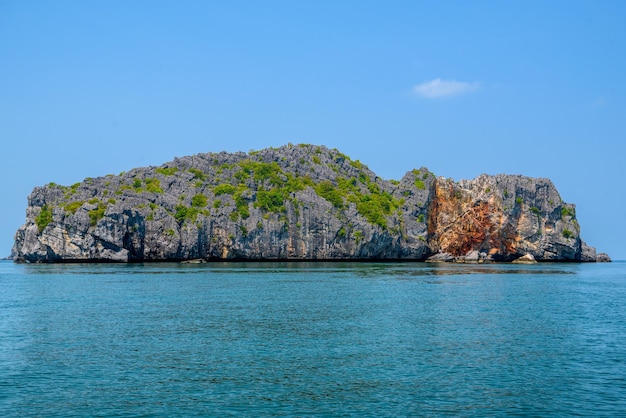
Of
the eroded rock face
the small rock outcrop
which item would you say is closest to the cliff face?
the eroded rock face

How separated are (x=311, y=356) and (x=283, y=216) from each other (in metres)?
123

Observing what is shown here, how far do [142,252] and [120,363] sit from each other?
11638 cm

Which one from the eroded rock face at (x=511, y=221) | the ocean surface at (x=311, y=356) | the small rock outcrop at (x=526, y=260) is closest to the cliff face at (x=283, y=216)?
the eroded rock face at (x=511, y=221)

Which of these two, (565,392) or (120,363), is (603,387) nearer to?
(565,392)

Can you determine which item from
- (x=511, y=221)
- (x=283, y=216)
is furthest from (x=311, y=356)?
(x=511, y=221)

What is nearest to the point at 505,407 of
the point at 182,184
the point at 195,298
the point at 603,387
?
the point at 603,387

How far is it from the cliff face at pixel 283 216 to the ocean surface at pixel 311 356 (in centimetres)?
8210

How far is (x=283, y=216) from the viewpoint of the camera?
497 ft

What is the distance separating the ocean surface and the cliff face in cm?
8210

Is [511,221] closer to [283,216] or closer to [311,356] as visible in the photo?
[283,216]

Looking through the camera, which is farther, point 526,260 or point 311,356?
point 526,260

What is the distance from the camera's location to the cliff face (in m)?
133

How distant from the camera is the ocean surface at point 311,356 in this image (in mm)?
21141

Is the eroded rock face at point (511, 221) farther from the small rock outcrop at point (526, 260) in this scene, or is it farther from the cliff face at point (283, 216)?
the small rock outcrop at point (526, 260)
